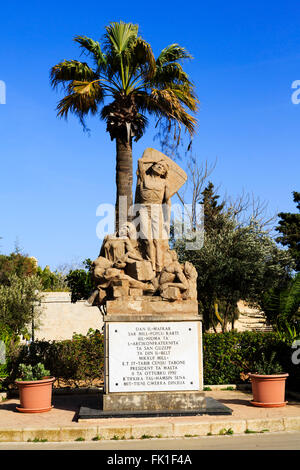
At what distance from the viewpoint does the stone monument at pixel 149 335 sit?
799 centimetres

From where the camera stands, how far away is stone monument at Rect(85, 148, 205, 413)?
7.99 meters

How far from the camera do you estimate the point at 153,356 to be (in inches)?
321

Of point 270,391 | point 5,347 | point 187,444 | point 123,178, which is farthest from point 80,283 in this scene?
point 187,444

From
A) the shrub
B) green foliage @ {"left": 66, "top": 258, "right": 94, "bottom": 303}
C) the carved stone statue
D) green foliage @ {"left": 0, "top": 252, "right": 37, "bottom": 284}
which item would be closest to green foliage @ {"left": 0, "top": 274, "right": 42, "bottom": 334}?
green foliage @ {"left": 66, "top": 258, "right": 94, "bottom": 303}

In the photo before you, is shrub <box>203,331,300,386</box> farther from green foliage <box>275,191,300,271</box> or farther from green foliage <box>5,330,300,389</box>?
green foliage <box>275,191,300,271</box>

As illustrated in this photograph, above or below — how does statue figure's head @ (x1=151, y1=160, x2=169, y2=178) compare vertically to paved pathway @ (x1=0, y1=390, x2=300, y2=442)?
above

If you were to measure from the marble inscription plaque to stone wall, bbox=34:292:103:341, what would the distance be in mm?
16732

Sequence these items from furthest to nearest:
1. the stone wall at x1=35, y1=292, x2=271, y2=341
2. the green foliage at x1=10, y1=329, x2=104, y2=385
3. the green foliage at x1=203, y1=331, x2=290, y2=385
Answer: the stone wall at x1=35, y1=292, x2=271, y2=341, the green foliage at x1=203, y1=331, x2=290, y2=385, the green foliage at x1=10, y1=329, x2=104, y2=385

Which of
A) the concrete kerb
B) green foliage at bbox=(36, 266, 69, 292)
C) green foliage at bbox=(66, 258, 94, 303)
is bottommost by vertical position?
the concrete kerb

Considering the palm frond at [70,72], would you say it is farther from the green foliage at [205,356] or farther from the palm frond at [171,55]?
the green foliage at [205,356]

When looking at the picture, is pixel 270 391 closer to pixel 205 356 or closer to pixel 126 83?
pixel 205 356

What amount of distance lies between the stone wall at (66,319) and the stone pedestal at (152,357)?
54.8 feet

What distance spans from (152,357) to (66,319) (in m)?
17.5
